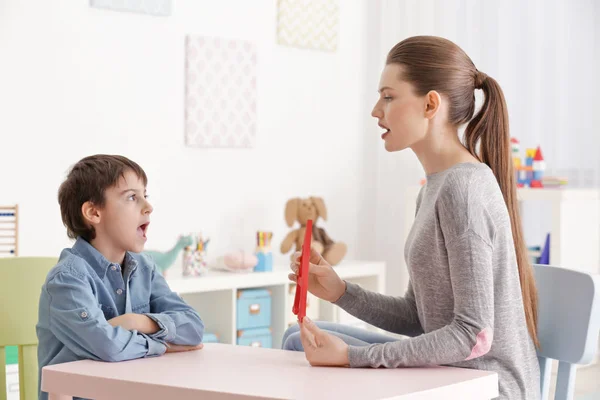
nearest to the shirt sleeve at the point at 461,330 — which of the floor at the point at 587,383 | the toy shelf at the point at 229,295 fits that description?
the toy shelf at the point at 229,295

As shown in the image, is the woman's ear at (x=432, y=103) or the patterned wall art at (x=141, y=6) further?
the patterned wall art at (x=141, y=6)

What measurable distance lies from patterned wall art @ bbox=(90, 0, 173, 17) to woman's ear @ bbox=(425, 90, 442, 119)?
1.99 meters

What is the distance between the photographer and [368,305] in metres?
1.70

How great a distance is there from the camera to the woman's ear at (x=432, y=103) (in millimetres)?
1531

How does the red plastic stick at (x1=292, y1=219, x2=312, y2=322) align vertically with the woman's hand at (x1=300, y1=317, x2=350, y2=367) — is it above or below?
above

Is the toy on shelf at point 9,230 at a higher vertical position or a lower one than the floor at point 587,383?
higher

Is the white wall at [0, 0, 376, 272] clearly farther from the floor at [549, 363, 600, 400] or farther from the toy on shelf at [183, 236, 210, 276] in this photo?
the floor at [549, 363, 600, 400]

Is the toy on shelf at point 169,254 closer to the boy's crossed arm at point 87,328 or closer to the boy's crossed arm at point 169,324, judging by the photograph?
the boy's crossed arm at point 169,324

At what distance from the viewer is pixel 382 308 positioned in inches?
67.0

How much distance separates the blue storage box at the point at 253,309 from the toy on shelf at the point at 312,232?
→ 25cm

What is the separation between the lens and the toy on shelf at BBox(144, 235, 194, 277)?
321cm

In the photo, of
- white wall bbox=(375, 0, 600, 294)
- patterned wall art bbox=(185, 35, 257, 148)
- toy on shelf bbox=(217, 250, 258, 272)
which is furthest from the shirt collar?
white wall bbox=(375, 0, 600, 294)

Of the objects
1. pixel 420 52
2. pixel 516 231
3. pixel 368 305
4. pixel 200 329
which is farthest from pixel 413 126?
pixel 200 329

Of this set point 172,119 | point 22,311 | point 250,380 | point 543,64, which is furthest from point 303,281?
point 543,64
